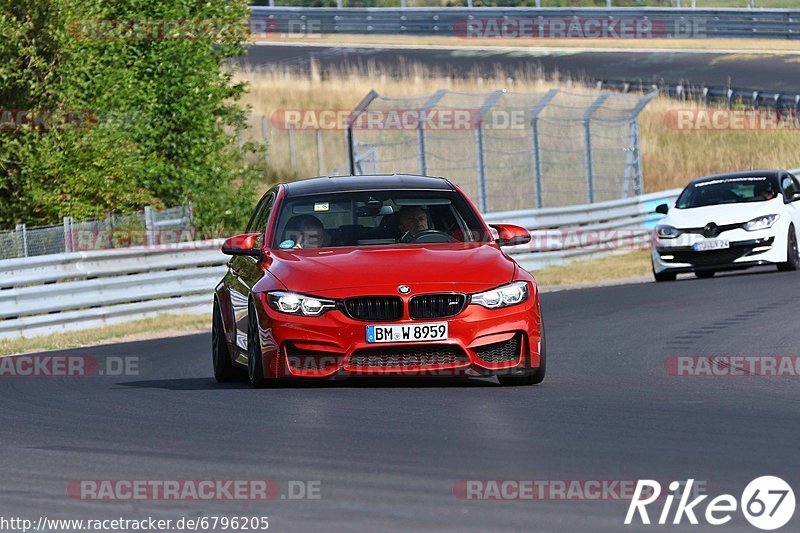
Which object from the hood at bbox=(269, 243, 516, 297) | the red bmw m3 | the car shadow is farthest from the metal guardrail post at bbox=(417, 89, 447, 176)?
the hood at bbox=(269, 243, 516, 297)

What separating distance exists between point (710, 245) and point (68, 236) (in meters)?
8.53

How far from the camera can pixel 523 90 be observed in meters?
48.2

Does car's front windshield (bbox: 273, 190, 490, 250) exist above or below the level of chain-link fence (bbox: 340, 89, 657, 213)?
above

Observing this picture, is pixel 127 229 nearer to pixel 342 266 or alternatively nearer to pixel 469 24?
pixel 342 266

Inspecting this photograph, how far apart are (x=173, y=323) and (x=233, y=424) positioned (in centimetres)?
1286

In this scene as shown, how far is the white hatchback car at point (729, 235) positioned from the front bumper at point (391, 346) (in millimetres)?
12652

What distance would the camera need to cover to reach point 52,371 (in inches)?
578

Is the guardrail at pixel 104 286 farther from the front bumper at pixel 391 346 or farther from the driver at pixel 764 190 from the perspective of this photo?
the front bumper at pixel 391 346

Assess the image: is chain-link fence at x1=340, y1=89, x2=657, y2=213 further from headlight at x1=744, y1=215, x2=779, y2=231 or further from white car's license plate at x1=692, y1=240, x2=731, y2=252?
headlight at x1=744, y1=215, x2=779, y2=231

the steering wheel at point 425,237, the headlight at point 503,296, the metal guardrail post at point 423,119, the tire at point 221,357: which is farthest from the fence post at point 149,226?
the headlight at point 503,296

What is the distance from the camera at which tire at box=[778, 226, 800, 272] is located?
75.4 feet

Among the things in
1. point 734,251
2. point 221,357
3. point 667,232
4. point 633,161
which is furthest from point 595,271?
point 221,357

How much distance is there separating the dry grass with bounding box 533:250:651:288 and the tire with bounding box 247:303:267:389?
49.0 feet

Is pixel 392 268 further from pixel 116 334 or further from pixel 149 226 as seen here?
pixel 149 226
